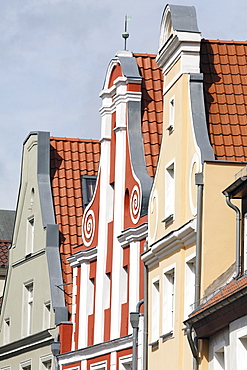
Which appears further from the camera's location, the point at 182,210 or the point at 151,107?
the point at 151,107

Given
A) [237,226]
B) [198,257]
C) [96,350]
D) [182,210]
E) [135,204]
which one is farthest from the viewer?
[96,350]

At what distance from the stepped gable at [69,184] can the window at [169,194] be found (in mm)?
11237

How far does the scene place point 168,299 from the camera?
30625 mm

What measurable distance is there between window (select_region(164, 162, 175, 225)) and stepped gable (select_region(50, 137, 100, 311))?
36.9 ft

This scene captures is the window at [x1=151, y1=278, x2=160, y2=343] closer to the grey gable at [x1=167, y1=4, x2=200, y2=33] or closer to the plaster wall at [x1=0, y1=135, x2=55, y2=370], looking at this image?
the grey gable at [x1=167, y1=4, x2=200, y2=33]

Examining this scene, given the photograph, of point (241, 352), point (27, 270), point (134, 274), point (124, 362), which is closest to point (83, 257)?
point (134, 274)

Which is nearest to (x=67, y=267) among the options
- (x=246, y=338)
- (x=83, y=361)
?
(x=83, y=361)

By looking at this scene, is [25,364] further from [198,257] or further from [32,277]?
[198,257]

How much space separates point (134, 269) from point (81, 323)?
5124mm

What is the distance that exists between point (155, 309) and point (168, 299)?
50.0 inches

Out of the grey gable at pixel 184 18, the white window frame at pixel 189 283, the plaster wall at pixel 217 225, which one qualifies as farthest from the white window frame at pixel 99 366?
the grey gable at pixel 184 18

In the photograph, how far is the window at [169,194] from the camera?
30602 mm

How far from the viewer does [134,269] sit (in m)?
34.8

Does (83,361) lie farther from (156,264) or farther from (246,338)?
(246,338)
